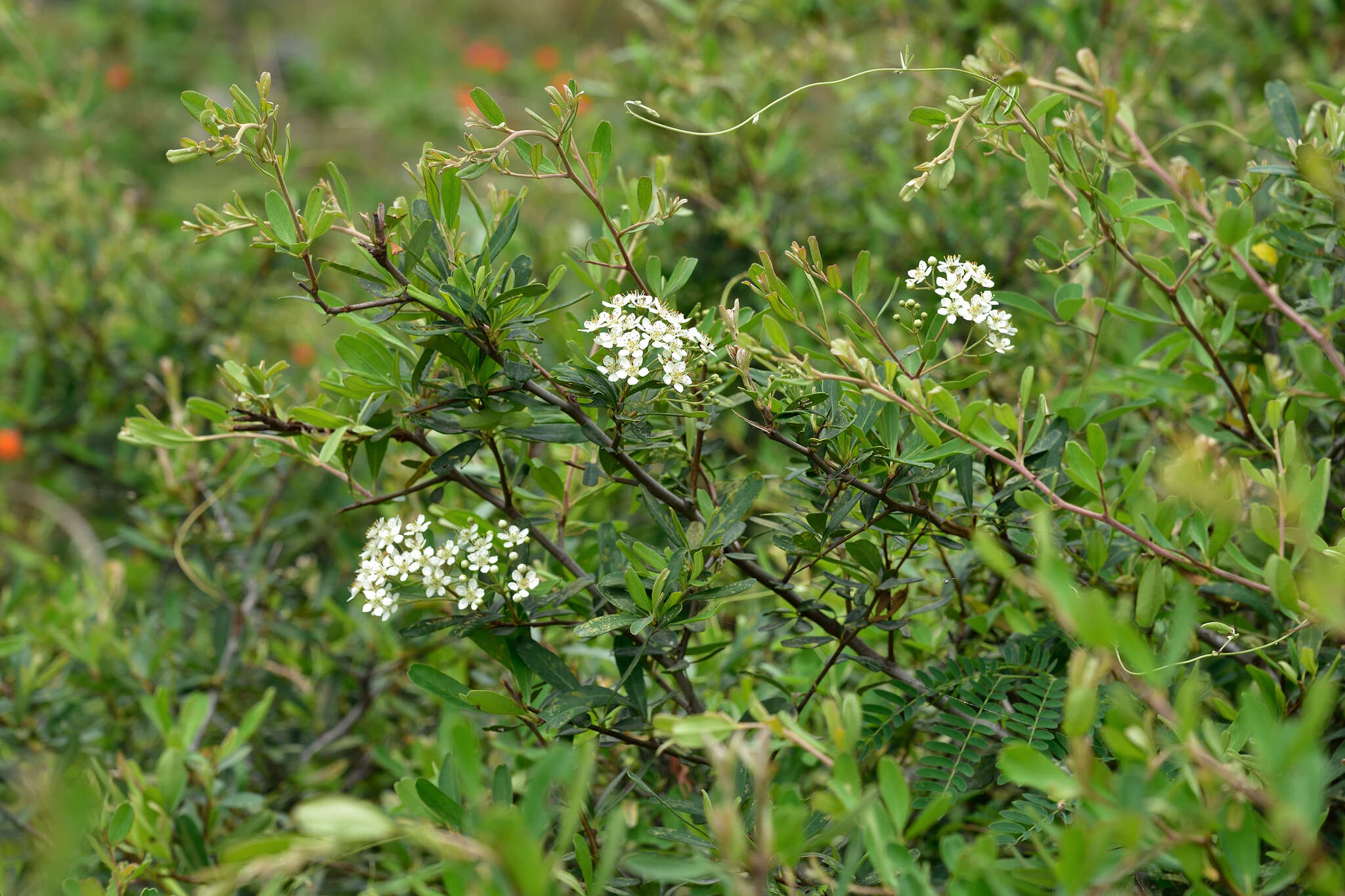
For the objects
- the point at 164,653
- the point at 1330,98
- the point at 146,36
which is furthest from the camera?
the point at 146,36

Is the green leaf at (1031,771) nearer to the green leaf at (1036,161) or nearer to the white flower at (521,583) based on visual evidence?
the white flower at (521,583)

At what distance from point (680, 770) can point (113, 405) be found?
172 cm

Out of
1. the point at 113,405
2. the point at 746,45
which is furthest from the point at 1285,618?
the point at 113,405

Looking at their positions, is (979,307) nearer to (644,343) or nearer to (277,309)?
(644,343)

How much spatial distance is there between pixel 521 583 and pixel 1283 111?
3.33 feet

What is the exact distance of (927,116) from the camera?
889 mm

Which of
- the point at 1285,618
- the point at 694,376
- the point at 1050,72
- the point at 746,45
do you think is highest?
the point at 746,45

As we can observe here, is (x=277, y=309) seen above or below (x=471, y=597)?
above

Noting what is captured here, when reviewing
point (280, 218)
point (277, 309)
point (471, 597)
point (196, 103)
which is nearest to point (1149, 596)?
point (471, 597)

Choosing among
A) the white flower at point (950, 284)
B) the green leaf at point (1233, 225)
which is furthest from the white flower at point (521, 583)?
the green leaf at point (1233, 225)

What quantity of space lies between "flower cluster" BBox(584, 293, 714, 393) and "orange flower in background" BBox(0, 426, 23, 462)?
6.03ft

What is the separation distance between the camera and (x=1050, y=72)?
207 cm

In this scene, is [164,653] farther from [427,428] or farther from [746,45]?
[746,45]

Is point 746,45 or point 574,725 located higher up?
point 746,45
